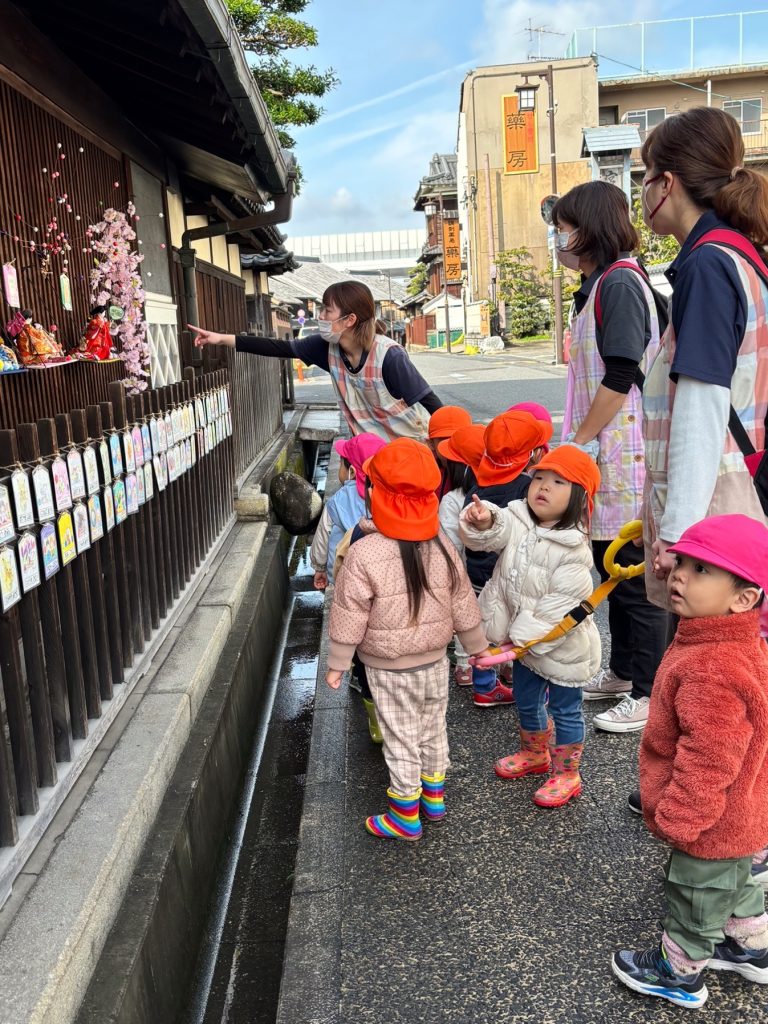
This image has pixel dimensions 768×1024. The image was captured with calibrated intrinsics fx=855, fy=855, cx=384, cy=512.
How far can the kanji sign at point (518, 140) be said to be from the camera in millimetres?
46594

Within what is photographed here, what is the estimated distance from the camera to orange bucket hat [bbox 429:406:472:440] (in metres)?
4.09

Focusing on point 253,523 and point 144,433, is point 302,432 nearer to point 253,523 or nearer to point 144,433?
point 253,523

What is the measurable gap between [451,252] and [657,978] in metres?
52.2

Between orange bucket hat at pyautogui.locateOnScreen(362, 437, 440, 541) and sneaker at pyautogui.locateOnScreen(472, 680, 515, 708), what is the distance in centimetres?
143

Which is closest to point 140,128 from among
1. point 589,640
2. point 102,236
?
point 102,236

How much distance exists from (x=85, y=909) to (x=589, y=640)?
188 centimetres

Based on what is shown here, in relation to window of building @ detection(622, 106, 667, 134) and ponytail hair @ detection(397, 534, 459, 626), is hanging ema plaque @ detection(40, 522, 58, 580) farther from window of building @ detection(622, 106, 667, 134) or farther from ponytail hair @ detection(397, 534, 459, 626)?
window of building @ detection(622, 106, 667, 134)

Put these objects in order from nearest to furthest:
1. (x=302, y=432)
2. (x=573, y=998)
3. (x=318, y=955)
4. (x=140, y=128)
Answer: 1. (x=573, y=998)
2. (x=318, y=955)
3. (x=140, y=128)
4. (x=302, y=432)

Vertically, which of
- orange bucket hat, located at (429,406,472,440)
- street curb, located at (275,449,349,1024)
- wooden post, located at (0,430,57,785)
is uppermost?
orange bucket hat, located at (429,406,472,440)

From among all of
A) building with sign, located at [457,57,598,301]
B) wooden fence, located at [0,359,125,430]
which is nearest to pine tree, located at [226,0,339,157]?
wooden fence, located at [0,359,125,430]

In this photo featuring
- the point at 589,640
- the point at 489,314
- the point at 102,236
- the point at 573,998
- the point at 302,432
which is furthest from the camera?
the point at 489,314

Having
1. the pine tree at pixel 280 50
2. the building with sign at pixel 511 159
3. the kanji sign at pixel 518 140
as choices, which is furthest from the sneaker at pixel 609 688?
the kanji sign at pixel 518 140

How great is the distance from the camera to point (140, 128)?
6.55m

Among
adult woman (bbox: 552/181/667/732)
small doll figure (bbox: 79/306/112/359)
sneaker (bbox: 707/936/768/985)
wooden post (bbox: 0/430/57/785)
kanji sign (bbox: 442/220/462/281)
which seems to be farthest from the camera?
kanji sign (bbox: 442/220/462/281)
